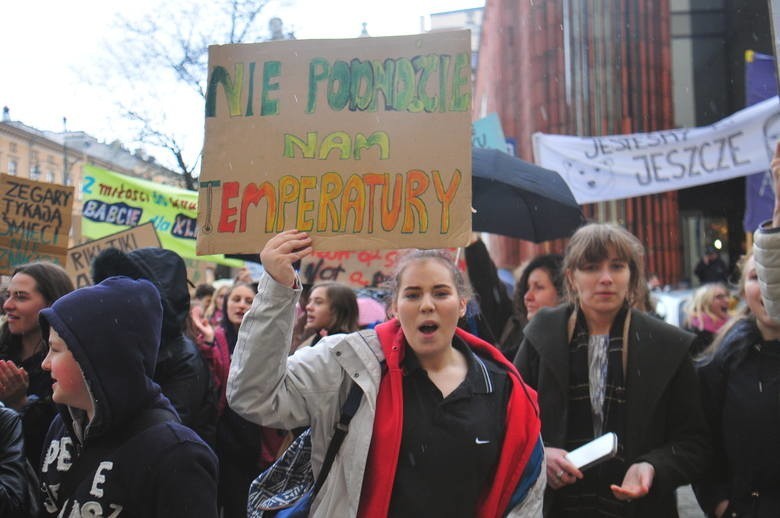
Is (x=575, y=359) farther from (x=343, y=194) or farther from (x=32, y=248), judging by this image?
(x=32, y=248)

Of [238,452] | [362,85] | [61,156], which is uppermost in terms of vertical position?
[61,156]

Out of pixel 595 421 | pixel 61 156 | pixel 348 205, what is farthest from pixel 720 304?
pixel 61 156

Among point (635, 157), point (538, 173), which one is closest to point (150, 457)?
point (538, 173)

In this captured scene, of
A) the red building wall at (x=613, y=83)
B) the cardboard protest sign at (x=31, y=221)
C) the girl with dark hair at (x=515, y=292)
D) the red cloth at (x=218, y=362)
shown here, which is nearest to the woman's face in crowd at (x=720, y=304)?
the girl with dark hair at (x=515, y=292)

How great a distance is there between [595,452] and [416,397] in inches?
27.0

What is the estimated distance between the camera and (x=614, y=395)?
289cm

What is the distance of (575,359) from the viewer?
9.87 ft

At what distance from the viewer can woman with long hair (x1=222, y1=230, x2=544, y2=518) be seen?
220 centimetres

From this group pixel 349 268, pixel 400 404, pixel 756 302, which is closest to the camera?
pixel 400 404

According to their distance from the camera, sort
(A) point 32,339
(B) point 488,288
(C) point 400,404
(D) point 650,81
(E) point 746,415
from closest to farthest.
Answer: (C) point 400,404
(E) point 746,415
(A) point 32,339
(B) point 488,288
(D) point 650,81

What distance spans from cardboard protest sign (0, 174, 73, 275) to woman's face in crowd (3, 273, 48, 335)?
5.51 feet

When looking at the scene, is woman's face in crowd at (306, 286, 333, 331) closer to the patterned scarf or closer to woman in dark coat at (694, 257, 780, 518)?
the patterned scarf

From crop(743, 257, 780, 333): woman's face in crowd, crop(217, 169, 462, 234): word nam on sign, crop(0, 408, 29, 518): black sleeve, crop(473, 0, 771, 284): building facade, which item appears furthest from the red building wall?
crop(0, 408, 29, 518): black sleeve

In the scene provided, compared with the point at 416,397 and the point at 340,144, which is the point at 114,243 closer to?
the point at 340,144
